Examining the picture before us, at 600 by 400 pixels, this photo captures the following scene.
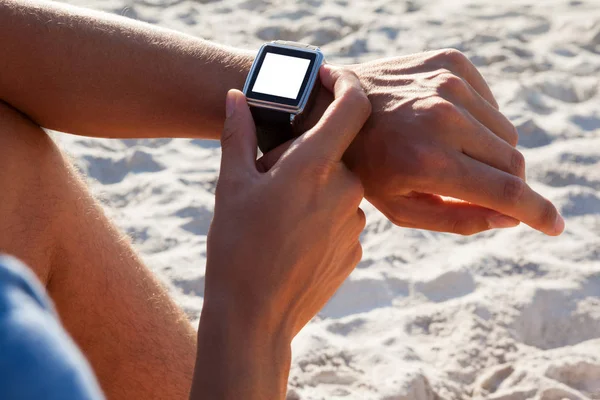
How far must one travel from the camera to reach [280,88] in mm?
1502

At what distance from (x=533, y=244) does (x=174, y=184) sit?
48.2 inches

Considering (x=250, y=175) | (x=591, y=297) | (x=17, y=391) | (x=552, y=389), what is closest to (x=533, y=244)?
(x=591, y=297)

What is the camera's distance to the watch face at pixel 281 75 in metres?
1.48

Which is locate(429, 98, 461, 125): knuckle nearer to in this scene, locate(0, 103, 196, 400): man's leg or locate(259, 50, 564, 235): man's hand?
locate(259, 50, 564, 235): man's hand

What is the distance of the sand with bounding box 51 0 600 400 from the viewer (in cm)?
196

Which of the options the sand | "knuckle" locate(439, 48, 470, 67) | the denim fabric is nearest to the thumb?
"knuckle" locate(439, 48, 470, 67)

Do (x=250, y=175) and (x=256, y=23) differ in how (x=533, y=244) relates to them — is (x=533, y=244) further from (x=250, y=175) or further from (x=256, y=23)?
(x=256, y=23)

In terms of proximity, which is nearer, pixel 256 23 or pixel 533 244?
pixel 533 244

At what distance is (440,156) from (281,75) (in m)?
0.34

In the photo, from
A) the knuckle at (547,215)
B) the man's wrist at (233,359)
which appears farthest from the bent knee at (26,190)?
the knuckle at (547,215)

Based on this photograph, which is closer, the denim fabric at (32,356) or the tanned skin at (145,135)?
the denim fabric at (32,356)

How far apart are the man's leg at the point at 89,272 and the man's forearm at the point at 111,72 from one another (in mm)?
88

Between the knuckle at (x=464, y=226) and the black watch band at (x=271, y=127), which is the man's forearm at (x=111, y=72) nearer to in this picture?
the black watch band at (x=271, y=127)

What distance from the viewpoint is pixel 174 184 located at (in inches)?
110
